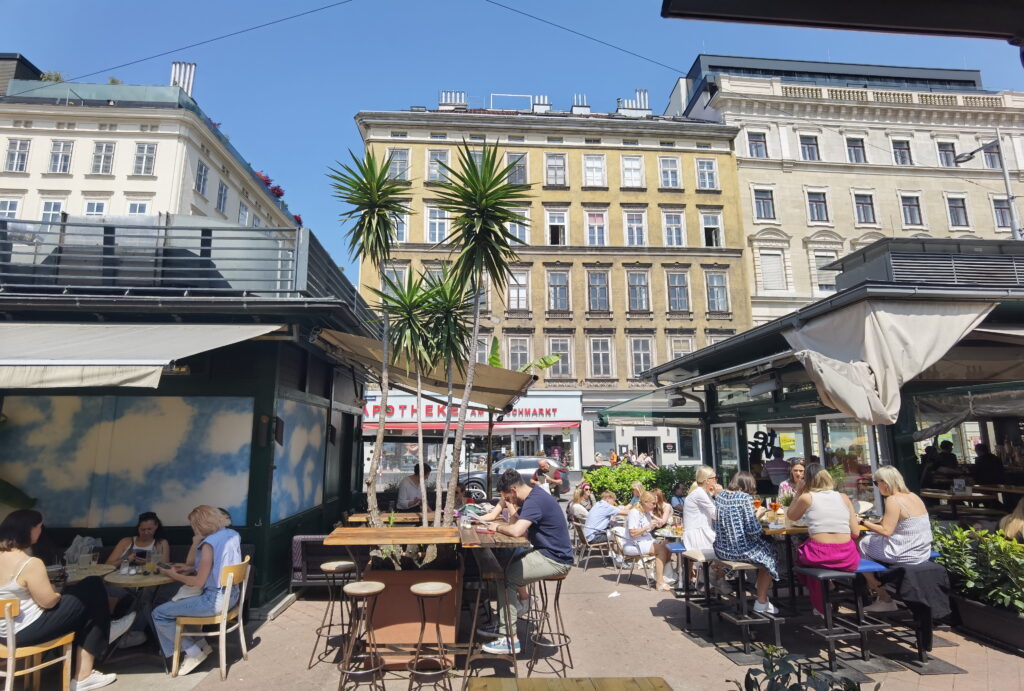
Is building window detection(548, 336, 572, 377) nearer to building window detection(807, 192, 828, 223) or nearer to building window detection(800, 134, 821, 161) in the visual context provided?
building window detection(807, 192, 828, 223)

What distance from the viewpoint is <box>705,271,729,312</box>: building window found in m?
29.8

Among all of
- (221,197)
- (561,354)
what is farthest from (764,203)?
(221,197)

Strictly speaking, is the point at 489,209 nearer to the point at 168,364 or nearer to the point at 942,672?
the point at 168,364

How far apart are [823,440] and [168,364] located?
9.15 m

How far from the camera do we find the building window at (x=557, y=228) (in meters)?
30.1

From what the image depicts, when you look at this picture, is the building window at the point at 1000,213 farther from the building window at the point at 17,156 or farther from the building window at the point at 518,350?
the building window at the point at 17,156

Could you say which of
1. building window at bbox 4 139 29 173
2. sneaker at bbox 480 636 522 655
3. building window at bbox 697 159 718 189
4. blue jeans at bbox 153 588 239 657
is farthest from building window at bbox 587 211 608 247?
building window at bbox 4 139 29 173

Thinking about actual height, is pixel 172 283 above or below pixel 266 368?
above

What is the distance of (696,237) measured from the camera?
3059 cm

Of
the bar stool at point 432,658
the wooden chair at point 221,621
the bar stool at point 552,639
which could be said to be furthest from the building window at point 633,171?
the wooden chair at point 221,621

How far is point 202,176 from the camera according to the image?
97.5 feet

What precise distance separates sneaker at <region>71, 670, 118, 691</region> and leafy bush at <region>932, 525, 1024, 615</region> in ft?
26.3

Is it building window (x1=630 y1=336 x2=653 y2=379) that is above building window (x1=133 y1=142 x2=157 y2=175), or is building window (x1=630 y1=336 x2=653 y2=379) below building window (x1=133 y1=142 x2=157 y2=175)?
below

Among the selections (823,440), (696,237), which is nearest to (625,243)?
(696,237)
